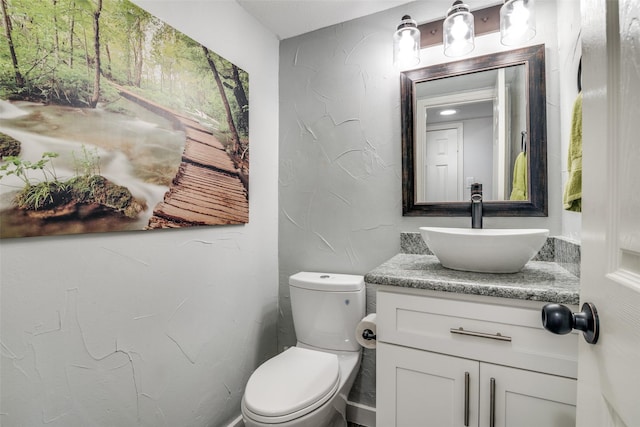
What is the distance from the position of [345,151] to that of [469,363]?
1191 mm

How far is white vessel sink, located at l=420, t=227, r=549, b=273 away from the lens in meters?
0.99

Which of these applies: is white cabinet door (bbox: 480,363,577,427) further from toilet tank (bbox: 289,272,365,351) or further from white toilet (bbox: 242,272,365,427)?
toilet tank (bbox: 289,272,365,351)

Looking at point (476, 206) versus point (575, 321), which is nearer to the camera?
point (575, 321)

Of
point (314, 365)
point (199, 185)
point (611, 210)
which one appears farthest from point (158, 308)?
point (611, 210)

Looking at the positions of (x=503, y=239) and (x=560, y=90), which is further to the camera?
(x=560, y=90)

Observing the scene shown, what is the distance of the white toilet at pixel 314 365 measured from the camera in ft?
3.67

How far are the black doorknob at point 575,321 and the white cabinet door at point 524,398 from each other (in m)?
0.51

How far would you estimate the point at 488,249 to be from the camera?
1.02 metres

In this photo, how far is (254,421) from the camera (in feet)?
3.58

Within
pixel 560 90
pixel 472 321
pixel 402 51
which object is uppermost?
pixel 402 51

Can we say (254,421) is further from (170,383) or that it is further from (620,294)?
(620,294)

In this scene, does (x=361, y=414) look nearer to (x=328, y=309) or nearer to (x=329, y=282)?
(x=328, y=309)

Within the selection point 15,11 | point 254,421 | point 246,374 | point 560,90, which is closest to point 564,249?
point 560,90

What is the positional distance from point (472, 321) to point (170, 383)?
1.20 meters
